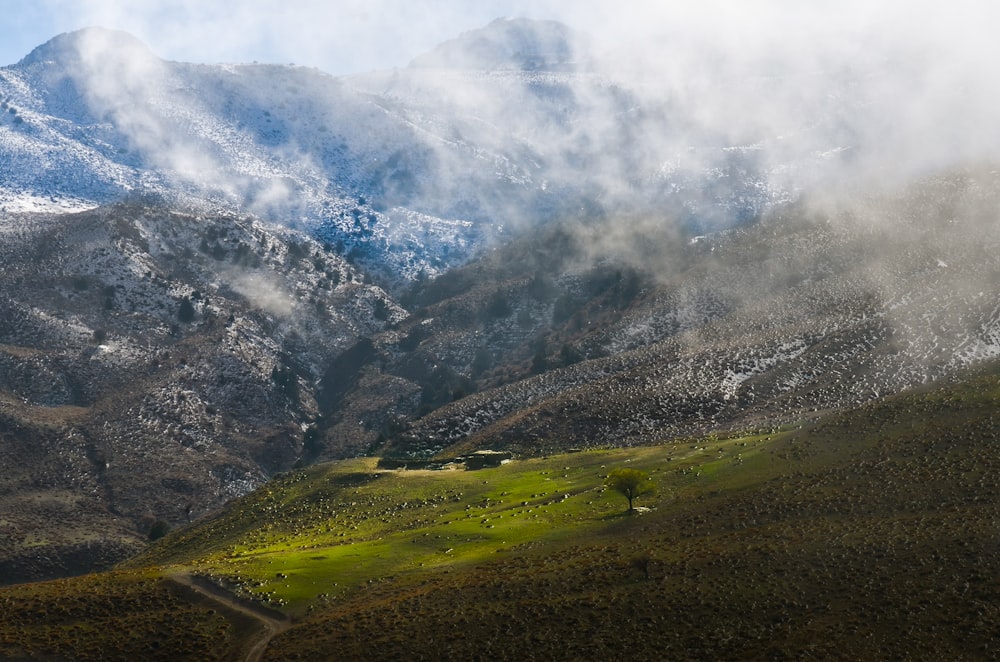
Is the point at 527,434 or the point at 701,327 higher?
the point at 527,434

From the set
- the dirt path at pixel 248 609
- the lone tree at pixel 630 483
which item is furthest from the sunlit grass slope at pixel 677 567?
the lone tree at pixel 630 483

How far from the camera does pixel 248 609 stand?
178 feet

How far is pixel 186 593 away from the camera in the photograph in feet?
185

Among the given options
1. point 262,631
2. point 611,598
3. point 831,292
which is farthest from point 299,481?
point 831,292

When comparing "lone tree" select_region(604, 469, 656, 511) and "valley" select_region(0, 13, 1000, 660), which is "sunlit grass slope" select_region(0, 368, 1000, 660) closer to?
"valley" select_region(0, 13, 1000, 660)

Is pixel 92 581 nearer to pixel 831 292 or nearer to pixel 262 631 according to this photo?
pixel 262 631

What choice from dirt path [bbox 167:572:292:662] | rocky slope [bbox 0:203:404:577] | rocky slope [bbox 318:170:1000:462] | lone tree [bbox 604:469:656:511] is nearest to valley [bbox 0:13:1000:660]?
dirt path [bbox 167:572:292:662]

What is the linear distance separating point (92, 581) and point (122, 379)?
93.5 metres

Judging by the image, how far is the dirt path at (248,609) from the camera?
5031 cm

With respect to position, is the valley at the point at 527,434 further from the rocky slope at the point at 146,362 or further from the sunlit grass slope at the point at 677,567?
the rocky slope at the point at 146,362

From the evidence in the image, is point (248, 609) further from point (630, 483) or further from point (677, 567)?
point (630, 483)

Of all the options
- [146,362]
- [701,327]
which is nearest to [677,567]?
[701,327]

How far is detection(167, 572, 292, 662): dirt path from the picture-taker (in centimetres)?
5031

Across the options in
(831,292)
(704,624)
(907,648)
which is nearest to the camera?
(907,648)
